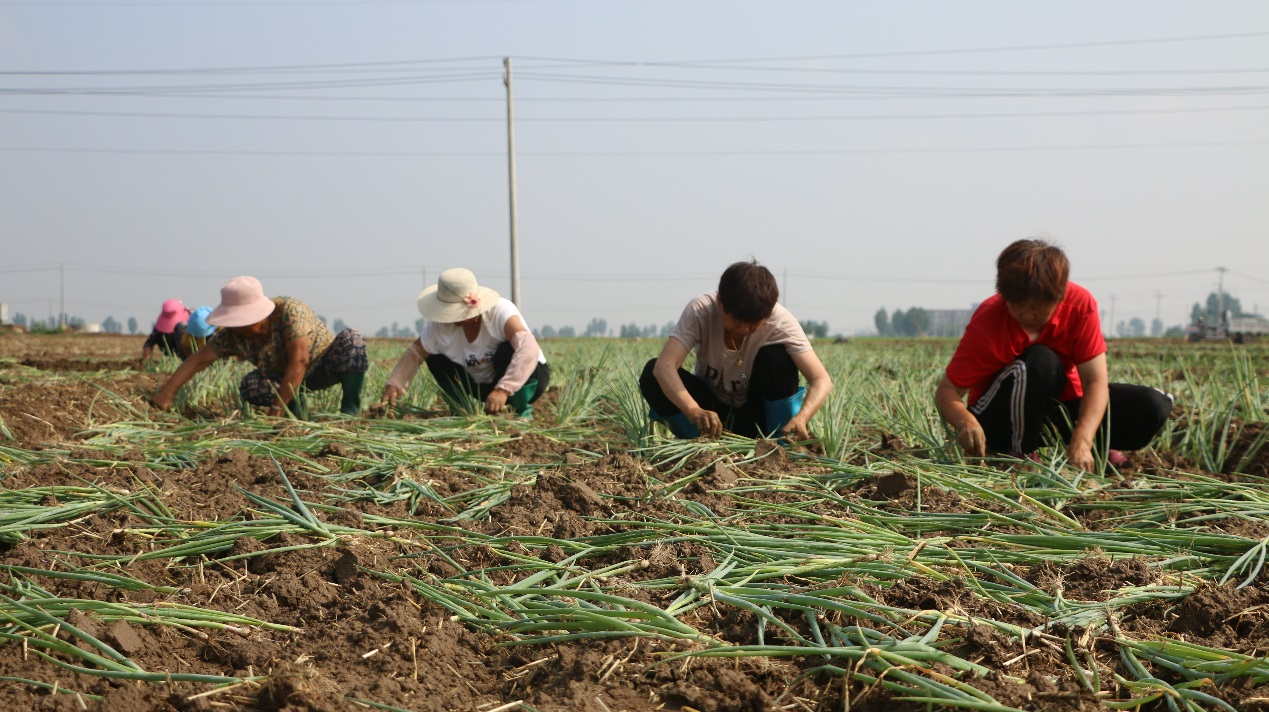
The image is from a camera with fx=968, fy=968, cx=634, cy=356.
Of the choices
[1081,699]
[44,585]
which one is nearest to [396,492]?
[44,585]

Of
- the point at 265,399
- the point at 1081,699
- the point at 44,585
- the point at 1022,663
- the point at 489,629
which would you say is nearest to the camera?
the point at 1081,699

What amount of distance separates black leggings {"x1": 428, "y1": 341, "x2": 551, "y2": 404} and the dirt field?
142 centimetres

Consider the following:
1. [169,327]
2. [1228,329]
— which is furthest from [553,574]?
[1228,329]

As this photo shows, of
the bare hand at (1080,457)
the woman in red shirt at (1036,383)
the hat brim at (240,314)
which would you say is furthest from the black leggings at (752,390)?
the hat brim at (240,314)

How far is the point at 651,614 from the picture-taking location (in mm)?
1266

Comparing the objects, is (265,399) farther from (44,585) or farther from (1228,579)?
(1228,579)

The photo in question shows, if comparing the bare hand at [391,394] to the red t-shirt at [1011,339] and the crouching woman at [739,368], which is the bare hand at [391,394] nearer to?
the crouching woman at [739,368]

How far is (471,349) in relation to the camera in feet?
13.0

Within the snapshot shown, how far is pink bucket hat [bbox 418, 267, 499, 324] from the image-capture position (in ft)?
12.2

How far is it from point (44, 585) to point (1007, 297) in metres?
2.13

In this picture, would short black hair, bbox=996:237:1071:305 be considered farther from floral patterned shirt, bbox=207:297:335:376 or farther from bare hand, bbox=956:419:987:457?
floral patterned shirt, bbox=207:297:335:376

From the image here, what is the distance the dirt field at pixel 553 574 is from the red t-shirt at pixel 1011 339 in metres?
0.36

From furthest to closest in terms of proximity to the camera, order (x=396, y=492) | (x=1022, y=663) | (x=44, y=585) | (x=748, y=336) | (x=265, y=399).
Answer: (x=265, y=399)
(x=748, y=336)
(x=396, y=492)
(x=44, y=585)
(x=1022, y=663)

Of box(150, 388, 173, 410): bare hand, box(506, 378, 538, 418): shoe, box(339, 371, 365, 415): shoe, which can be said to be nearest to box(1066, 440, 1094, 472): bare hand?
box(506, 378, 538, 418): shoe
